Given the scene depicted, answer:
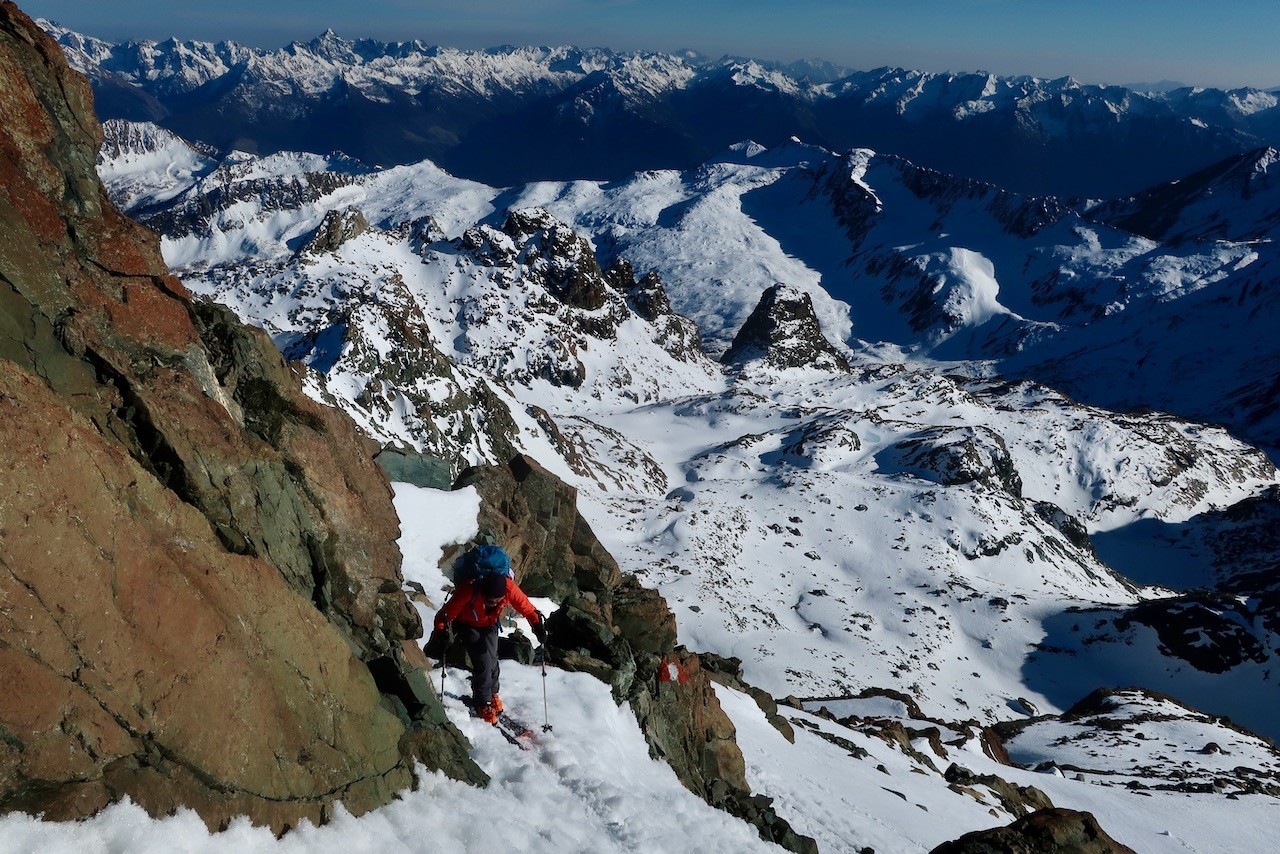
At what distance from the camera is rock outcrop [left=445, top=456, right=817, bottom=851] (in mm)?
14492

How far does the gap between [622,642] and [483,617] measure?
6246mm

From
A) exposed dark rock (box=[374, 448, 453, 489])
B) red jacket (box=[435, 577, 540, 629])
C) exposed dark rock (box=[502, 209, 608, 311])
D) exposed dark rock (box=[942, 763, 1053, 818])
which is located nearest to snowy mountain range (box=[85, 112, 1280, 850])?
exposed dark rock (box=[502, 209, 608, 311])

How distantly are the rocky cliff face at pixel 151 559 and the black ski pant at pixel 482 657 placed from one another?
3.82ft

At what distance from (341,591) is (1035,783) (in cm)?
3157

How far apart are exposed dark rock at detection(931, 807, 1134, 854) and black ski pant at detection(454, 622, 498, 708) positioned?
6.98 metres

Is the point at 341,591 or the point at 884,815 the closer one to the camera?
the point at 341,591

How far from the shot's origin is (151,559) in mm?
7504

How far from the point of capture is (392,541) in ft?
52.8

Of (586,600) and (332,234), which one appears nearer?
(586,600)

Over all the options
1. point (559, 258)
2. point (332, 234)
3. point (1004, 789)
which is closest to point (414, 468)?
point (1004, 789)

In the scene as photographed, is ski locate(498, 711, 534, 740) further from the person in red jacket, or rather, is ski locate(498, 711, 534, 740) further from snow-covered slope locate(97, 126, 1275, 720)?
snow-covered slope locate(97, 126, 1275, 720)

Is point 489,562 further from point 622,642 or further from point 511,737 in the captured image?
point 622,642

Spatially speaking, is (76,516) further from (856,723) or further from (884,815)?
(856,723)

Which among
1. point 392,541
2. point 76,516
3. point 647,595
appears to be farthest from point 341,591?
point 647,595
